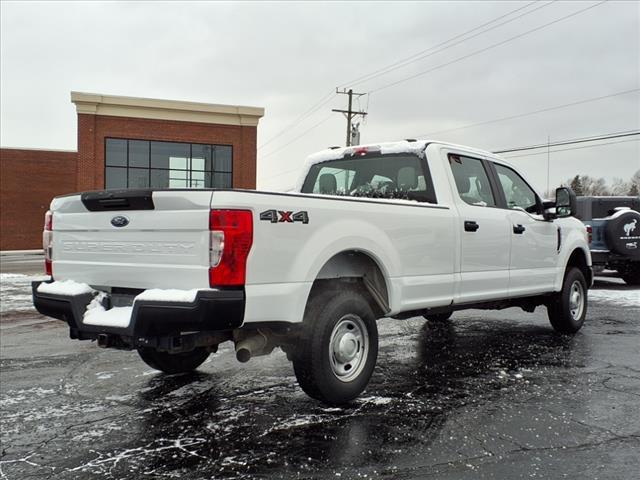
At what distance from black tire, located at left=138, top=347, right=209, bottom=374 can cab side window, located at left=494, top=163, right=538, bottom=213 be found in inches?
148

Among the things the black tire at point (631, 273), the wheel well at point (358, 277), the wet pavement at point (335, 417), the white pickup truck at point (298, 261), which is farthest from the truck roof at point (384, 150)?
the black tire at point (631, 273)

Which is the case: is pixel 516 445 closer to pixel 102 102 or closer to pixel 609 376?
pixel 609 376

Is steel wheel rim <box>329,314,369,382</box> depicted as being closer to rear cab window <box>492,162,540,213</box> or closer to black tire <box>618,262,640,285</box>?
rear cab window <box>492,162,540,213</box>

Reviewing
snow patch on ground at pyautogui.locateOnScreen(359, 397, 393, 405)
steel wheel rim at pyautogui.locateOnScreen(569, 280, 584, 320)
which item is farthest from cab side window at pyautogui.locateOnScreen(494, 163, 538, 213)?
snow patch on ground at pyautogui.locateOnScreen(359, 397, 393, 405)

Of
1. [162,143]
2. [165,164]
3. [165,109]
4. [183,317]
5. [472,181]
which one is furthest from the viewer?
[165,164]

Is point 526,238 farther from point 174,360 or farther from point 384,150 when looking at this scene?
point 174,360

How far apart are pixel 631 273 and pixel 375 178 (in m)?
10.8

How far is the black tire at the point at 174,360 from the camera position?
554 cm

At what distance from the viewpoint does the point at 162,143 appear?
3105cm

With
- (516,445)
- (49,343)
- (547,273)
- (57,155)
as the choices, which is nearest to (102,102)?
(57,155)

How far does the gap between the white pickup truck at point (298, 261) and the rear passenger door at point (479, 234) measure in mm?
20

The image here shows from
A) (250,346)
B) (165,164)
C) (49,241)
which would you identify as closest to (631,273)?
(250,346)

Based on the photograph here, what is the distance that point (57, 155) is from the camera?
3722cm

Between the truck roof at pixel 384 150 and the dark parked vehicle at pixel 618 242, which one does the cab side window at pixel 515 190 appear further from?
the dark parked vehicle at pixel 618 242
